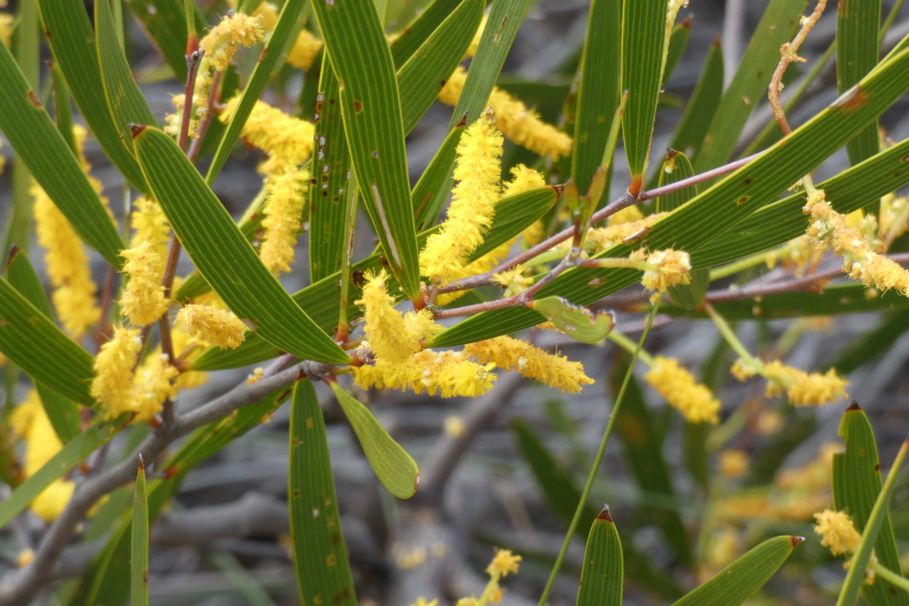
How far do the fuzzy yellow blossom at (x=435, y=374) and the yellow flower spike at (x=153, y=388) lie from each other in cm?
19

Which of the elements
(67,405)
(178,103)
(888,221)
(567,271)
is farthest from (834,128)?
(67,405)

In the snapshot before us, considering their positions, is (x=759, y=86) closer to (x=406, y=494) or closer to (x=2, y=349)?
(x=406, y=494)

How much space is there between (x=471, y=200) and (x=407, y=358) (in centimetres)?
10

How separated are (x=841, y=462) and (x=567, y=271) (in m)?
0.33

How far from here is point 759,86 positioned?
0.89 metres

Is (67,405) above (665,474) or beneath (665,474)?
above

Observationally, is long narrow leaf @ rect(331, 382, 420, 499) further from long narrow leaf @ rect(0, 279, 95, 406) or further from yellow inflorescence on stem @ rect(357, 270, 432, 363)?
long narrow leaf @ rect(0, 279, 95, 406)

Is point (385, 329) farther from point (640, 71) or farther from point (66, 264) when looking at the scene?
point (66, 264)

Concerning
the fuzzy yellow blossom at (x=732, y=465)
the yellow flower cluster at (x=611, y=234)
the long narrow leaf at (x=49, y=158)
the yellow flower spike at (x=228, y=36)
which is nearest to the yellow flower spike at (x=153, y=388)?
the long narrow leaf at (x=49, y=158)

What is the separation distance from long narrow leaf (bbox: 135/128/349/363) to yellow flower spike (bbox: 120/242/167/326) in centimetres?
4

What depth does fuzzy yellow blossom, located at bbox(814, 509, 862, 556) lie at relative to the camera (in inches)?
27.9

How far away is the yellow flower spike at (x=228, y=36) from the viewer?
0.60m

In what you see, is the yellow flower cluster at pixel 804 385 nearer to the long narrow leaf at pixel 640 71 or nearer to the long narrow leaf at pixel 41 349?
the long narrow leaf at pixel 640 71

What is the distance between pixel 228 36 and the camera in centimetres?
60
